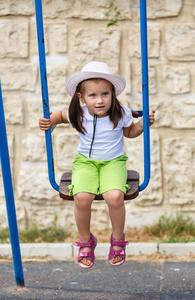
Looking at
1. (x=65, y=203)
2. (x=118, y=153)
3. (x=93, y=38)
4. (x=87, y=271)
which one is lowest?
(x=87, y=271)

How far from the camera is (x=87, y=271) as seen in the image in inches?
→ 188

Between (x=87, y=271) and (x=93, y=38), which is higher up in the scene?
(x=93, y=38)

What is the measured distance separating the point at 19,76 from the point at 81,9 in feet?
2.76

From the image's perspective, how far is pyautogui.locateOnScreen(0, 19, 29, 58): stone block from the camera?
16.9 feet

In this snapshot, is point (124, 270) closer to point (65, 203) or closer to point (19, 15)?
point (65, 203)

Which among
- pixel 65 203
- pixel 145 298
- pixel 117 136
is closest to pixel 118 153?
pixel 117 136

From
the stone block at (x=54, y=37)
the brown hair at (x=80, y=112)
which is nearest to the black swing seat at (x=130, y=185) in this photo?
the brown hair at (x=80, y=112)

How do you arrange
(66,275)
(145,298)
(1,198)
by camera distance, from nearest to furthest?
(145,298), (66,275), (1,198)

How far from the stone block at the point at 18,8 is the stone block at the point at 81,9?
0.14 meters

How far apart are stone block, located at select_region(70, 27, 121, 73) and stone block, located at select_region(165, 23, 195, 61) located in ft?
1.52

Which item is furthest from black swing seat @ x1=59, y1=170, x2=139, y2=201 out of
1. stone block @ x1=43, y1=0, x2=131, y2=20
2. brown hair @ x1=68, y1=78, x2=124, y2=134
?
stone block @ x1=43, y1=0, x2=131, y2=20

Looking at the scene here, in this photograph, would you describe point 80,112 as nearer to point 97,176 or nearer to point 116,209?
point 97,176

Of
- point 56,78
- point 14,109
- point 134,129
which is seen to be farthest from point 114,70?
point 134,129

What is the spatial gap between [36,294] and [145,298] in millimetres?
812
